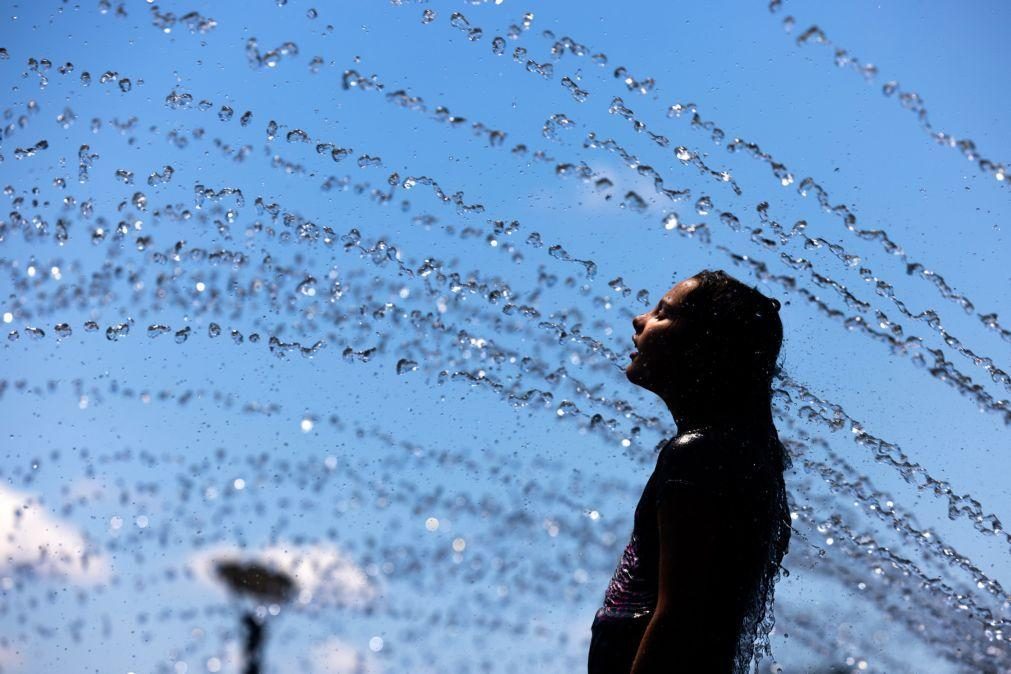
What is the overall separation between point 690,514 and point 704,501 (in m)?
0.04

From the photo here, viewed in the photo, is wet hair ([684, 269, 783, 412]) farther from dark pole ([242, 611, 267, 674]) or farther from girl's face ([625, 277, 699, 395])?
dark pole ([242, 611, 267, 674])

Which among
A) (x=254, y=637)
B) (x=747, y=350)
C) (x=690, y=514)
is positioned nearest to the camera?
(x=690, y=514)

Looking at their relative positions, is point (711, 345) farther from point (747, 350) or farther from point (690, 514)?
point (690, 514)

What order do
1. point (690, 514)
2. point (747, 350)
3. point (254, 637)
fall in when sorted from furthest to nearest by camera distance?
point (254, 637)
point (747, 350)
point (690, 514)

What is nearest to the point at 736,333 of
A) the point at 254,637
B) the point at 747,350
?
the point at 747,350

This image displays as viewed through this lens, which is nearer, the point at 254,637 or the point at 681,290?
the point at 681,290

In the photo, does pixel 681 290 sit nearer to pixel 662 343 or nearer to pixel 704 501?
pixel 662 343

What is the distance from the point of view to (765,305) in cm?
281

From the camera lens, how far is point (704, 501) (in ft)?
7.36

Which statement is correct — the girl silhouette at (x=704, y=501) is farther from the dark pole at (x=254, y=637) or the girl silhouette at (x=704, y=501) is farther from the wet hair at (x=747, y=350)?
the dark pole at (x=254, y=637)

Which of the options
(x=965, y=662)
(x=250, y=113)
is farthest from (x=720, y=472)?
(x=965, y=662)

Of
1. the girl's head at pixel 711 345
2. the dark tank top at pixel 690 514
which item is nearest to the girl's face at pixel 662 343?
the girl's head at pixel 711 345

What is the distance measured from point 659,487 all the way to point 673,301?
67 cm

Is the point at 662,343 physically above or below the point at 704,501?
above
